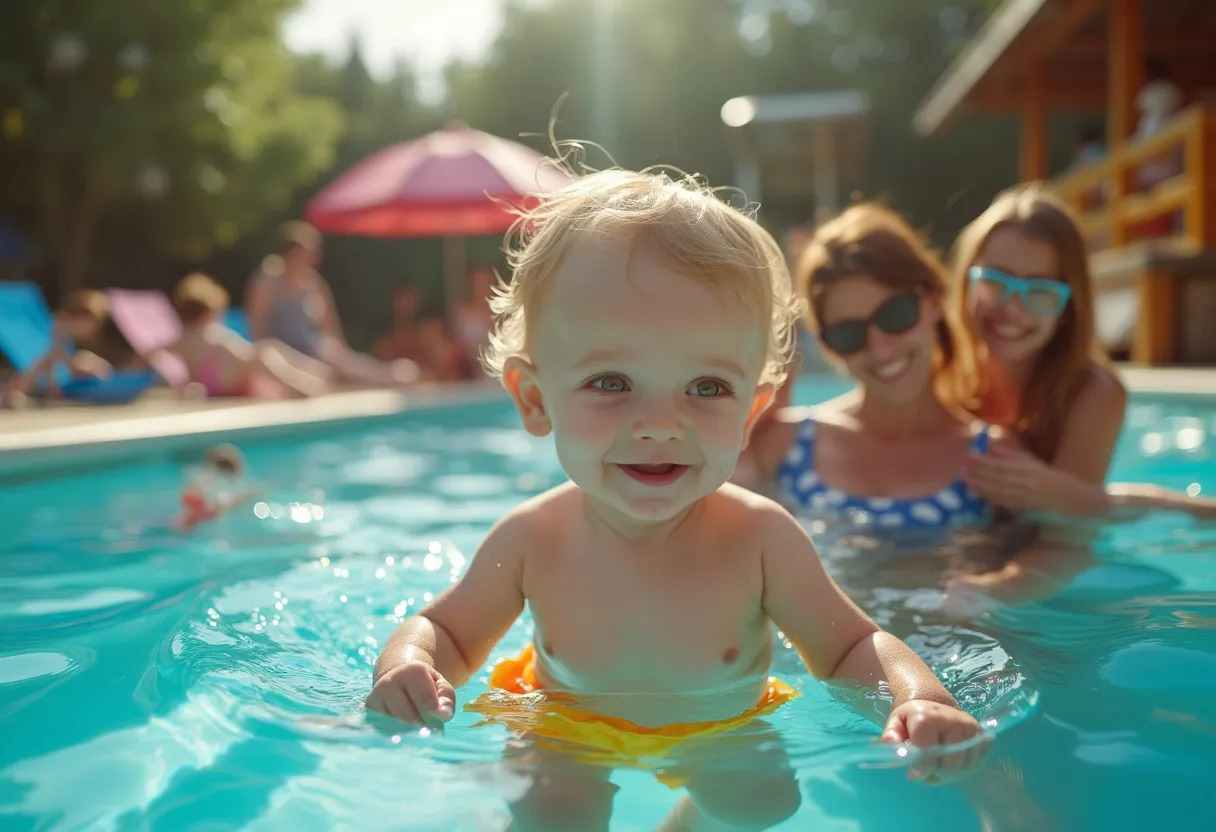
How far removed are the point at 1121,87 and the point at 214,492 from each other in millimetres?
9590

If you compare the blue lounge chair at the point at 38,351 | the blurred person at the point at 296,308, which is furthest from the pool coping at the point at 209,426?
the blurred person at the point at 296,308

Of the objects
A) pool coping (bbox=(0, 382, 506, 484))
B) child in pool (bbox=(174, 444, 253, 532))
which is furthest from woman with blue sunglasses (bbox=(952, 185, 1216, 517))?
pool coping (bbox=(0, 382, 506, 484))

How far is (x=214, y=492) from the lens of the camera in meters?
5.50

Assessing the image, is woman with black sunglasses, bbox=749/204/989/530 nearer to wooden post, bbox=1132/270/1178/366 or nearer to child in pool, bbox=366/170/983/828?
child in pool, bbox=366/170/983/828

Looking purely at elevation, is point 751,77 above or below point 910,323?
above

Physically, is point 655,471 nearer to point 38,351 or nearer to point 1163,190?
point 1163,190

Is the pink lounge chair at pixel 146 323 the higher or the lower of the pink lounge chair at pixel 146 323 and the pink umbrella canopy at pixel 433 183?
the lower

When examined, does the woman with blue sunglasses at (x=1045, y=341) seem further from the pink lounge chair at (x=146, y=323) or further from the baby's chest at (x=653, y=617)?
the pink lounge chair at (x=146, y=323)

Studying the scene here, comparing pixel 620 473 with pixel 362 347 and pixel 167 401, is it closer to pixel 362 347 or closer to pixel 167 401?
pixel 167 401

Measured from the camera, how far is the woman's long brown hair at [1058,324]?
3.62m

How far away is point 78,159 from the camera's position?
56.9ft

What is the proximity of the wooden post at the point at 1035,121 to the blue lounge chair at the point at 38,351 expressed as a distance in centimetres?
1102

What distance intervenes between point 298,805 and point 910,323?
2.41m

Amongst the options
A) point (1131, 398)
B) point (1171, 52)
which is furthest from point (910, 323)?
point (1171, 52)
